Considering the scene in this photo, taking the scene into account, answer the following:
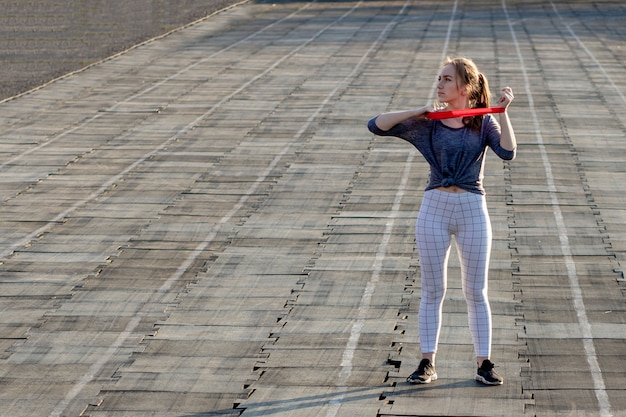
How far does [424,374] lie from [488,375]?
1.27 ft

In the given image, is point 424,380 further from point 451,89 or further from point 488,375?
point 451,89

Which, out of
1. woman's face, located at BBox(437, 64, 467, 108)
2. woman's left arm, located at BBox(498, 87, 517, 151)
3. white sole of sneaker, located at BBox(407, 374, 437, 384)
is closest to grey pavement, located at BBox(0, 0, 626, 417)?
white sole of sneaker, located at BBox(407, 374, 437, 384)

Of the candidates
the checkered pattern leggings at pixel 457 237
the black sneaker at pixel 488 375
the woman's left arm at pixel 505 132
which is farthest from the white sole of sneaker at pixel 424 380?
the woman's left arm at pixel 505 132

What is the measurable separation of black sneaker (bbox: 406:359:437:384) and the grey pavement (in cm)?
6

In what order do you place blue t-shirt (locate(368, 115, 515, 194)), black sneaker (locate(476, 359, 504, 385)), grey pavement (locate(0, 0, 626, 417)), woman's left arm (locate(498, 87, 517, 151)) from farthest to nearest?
1. grey pavement (locate(0, 0, 626, 417))
2. black sneaker (locate(476, 359, 504, 385))
3. blue t-shirt (locate(368, 115, 515, 194))
4. woman's left arm (locate(498, 87, 517, 151))

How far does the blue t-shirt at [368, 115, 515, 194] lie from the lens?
22.4 feet

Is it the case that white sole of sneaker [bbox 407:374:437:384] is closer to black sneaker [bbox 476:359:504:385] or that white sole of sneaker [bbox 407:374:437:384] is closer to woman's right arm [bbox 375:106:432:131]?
black sneaker [bbox 476:359:504:385]

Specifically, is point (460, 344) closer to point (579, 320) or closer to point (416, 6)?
point (579, 320)

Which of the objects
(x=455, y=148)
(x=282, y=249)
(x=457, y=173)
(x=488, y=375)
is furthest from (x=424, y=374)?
(x=282, y=249)

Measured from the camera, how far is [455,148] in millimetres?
6832

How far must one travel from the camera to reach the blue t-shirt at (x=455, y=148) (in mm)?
6824

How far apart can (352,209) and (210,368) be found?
4525 millimetres

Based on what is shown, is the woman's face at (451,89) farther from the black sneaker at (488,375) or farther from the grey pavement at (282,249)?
the grey pavement at (282,249)

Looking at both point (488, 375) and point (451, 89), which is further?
point (488, 375)
